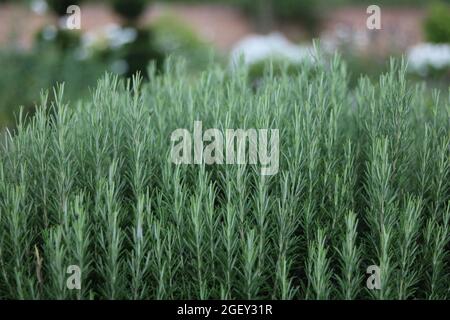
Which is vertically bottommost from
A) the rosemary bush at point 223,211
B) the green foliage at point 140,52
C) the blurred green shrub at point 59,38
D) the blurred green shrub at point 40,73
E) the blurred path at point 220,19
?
the rosemary bush at point 223,211

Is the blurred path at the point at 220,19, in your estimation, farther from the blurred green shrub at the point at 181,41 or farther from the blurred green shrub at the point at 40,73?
the blurred green shrub at the point at 40,73

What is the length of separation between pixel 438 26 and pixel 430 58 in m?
0.94

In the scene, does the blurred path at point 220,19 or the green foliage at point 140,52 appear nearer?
the green foliage at point 140,52

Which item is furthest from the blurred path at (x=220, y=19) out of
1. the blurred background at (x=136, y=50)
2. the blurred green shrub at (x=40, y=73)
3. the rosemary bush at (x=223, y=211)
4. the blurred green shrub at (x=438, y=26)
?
the rosemary bush at (x=223, y=211)

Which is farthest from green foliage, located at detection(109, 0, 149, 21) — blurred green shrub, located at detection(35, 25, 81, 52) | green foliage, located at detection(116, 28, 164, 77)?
blurred green shrub, located at detection(35, 25, 81, 52)

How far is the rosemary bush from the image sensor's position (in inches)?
108

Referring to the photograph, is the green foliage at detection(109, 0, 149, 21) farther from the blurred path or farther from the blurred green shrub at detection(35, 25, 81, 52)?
the blurred path

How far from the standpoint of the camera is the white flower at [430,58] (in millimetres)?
11469

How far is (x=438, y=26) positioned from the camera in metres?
12.2

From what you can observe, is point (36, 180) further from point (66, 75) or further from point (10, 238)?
point (66, 75)
